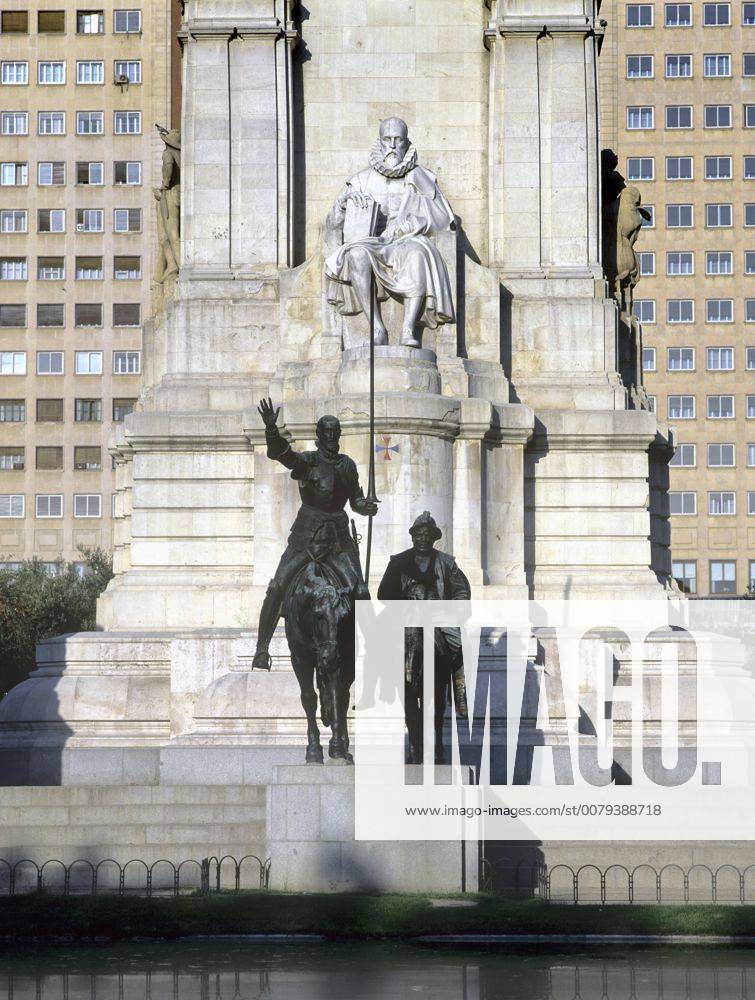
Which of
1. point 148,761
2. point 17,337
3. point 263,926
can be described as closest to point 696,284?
point 17,337

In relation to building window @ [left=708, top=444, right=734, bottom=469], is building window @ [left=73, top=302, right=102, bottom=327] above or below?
above

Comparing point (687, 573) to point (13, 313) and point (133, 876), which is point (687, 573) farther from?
point (133, 876)

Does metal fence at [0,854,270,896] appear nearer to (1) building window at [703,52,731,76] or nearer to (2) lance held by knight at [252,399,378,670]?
(2) lance held by knight at [252,399,378,670]

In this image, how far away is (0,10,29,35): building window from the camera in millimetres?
108000

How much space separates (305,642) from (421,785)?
2.21m

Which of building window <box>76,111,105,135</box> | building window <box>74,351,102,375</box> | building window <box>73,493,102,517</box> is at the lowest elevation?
building window <box>73,493,102,517</box>

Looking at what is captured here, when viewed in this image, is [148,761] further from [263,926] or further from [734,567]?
[734,567]

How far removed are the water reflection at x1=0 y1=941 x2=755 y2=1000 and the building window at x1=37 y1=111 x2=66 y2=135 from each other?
90.5 meters

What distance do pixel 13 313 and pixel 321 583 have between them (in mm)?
86352

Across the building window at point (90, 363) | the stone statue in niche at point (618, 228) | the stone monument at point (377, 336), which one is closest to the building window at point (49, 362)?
the building window at point (90, 363)

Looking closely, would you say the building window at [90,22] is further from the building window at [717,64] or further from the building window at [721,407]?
the building window at [721,407]

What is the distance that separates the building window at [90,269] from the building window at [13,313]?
3389 mm

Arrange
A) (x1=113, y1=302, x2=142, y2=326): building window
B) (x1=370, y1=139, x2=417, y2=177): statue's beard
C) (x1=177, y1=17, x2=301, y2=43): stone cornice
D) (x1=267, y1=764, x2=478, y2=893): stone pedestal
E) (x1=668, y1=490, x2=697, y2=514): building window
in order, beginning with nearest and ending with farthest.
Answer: (x1=267, y1=764, x2=478, y2=893): stone pedestal, (x1=370, y1=139, x2=417, y2=177): statue's beard, (x1=177, y1=17, x2=301, y2=43): stone cornice, (x1=113, y1=302, x2=142, y2=326): building window, (x1=668, y1=490, x2=697, y2=514): building window

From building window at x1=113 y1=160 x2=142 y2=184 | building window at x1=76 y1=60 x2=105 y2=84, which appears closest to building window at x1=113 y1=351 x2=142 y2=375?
building window at x1=113 y1=160 x2=142 y2=184
